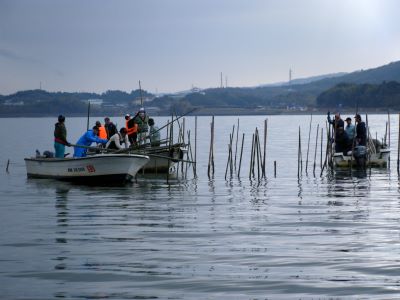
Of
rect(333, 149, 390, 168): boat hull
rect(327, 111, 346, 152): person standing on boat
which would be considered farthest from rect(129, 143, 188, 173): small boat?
rect(333, 149, 390, 168): boat hull

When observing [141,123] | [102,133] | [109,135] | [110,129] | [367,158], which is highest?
[141,123]

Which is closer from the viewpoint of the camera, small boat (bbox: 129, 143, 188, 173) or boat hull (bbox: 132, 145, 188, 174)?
small boat (bbox: 129, 143, 188, 173)

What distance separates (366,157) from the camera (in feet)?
120

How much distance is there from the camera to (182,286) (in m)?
13.1

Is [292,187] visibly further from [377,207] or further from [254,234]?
[254,234]

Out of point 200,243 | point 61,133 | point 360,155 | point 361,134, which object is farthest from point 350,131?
point 200,243

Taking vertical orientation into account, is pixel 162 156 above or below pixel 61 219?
above

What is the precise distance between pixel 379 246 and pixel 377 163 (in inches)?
871

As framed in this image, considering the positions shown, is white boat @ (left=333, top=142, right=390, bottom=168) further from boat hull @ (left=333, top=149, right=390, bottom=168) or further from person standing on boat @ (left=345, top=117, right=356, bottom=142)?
person standing on boat @ (left=345, top=117, right=356, bottom=142)

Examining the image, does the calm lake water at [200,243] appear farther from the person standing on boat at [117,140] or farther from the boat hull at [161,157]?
the boat hull at [161,157]

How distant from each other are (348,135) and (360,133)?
1.91ft

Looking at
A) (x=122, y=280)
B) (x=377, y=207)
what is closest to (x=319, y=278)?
(x=122, y=280)

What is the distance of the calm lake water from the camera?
1302 centimetres

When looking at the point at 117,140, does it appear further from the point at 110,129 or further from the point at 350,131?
the point at 350,131
